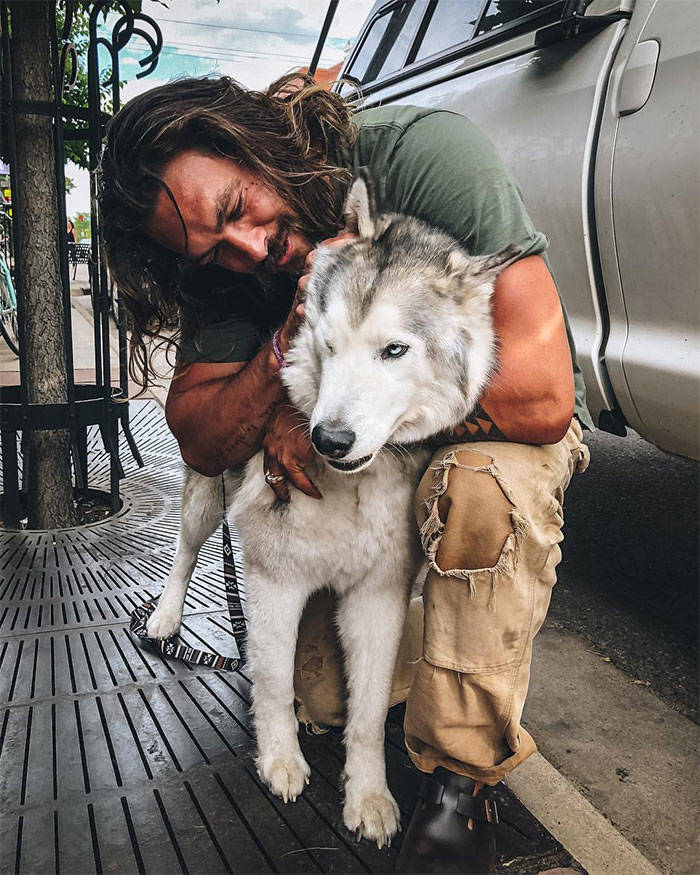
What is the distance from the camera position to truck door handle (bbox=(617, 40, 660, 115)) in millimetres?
1878

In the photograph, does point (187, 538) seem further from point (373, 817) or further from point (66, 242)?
point (66, 242)

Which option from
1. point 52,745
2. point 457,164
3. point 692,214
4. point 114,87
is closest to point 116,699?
point 52,745

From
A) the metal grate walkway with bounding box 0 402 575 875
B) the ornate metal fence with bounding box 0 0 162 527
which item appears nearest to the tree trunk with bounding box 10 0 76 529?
the ornate metal fence with bounding box 0 0 162 527

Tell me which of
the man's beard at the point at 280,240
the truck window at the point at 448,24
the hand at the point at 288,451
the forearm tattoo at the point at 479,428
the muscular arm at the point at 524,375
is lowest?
the hand at the point at 288,451

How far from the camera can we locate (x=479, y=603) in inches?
55.3

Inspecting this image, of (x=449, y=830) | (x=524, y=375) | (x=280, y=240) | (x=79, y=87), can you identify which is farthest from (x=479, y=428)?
(x=79, y=87)

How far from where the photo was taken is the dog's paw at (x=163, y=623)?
210 centimetres

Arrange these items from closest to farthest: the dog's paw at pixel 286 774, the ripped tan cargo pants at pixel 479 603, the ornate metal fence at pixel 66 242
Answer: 1. the ripped tan cargo pants at pixel 479 603
2. the dog's paw at pixel 286 774
3. the ornate metal fence at pixel 66 242

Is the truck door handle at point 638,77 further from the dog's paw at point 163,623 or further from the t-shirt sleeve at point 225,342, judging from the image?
the dog's paw at point 163,623

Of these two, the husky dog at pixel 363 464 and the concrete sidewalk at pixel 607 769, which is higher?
the husky dog at pixel 363 464

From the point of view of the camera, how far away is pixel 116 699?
183 cm

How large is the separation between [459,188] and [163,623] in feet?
4.56

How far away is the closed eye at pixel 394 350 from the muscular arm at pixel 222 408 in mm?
309

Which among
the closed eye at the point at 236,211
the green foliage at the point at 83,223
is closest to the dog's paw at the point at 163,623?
the closed eye at the point at 236,211
